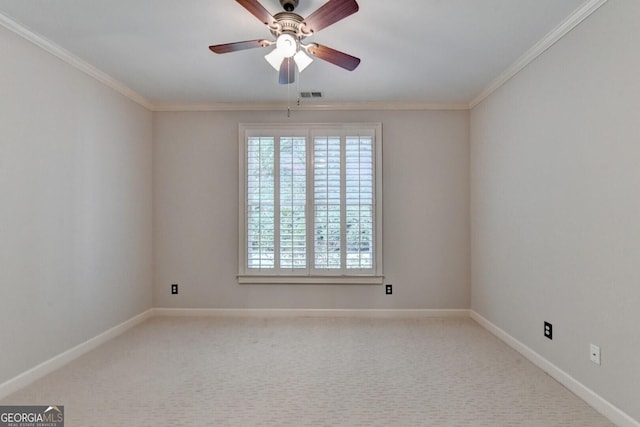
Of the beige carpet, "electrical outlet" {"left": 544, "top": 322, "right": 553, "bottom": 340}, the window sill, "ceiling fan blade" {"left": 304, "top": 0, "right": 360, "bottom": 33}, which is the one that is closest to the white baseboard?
the window sill

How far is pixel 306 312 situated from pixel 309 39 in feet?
9.71

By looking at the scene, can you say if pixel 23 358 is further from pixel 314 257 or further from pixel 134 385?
pixel 314 257

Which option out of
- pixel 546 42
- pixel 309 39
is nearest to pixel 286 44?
pixel 309 39

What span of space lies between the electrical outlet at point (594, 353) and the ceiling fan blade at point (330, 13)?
2.54m

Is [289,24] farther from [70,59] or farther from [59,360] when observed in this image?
[59,360]

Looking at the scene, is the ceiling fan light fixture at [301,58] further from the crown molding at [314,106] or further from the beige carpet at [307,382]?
the beige carpet at [307,382]

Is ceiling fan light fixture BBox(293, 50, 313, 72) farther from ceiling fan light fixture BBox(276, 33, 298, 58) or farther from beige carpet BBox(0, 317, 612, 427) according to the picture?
beige carpet BBox(0, 317, 612, 427)

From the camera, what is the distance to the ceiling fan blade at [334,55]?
7.37 ft

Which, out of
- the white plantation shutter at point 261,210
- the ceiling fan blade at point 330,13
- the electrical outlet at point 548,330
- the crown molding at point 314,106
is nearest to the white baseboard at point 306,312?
the white plantation shutter at point 261,210

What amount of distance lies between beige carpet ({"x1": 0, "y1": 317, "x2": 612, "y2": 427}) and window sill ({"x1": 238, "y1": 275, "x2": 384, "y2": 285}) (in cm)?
64

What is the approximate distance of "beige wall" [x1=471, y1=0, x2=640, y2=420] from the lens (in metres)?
1.94

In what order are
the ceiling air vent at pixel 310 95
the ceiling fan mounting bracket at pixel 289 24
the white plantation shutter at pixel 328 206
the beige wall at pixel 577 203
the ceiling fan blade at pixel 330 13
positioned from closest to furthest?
the ceiling fan blade at pixel 330 13
the beige wall at pixel 577 203
the ceiling fan mounting bracket at pixel 289 24
the ceiling air vent at pixel 310 95
the white plantation shutter at pixel 328 206

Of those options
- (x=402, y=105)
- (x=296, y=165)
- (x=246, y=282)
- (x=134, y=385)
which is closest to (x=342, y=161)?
(x=296, y=165)

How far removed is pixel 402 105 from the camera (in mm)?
4117
